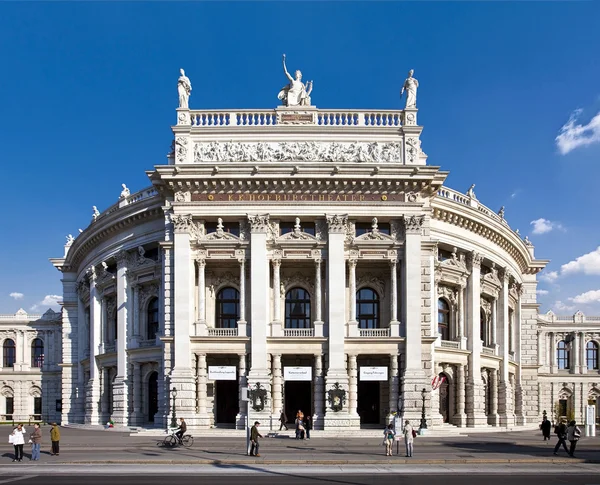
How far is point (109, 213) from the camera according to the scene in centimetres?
6400

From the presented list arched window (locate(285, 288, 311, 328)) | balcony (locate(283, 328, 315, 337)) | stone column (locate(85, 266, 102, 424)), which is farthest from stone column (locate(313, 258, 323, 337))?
stone column (locate(85, 266, 102, 424))

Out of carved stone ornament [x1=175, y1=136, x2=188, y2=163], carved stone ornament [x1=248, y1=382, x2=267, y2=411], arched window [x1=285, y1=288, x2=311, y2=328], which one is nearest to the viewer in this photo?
carved stone ornament [x1=248, y1=382, x2=267, y2=411]

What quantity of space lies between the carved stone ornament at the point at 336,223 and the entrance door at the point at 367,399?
453 inches

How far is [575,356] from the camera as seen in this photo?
95688mm

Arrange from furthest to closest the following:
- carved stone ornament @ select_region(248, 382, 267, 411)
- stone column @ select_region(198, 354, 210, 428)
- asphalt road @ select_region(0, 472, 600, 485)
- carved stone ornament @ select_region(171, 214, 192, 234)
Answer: carved stone ornament @ select_region(171, 214, 192, 234), stone column @ select_region(198, 354, 210, 428), carved stone ornament @ select_region(248, 382, 267, 411), asphalt road @ select_region(0, 472, 600, 485)

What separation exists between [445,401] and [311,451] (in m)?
24.9

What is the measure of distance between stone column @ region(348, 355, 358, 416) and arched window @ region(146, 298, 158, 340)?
17.5 meters

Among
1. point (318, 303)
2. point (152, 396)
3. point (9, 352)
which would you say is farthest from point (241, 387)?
point (9, 352)

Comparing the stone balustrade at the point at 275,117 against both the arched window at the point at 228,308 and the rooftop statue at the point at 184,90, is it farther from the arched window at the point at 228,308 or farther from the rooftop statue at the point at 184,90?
the arched window at the point at 228,308

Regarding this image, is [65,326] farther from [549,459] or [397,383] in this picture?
[549,459]

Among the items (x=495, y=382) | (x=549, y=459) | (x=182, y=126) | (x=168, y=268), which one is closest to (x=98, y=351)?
(x=168, y=268)

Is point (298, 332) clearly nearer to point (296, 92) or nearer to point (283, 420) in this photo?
point (283, 420)

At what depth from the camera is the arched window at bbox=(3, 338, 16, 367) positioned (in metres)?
95.4

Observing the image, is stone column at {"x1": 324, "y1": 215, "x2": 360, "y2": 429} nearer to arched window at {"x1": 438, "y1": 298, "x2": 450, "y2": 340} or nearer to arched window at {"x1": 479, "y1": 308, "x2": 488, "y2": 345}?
arched window at {"x1": 438, "y1": 298, "x2": 450, "y2": 340}
